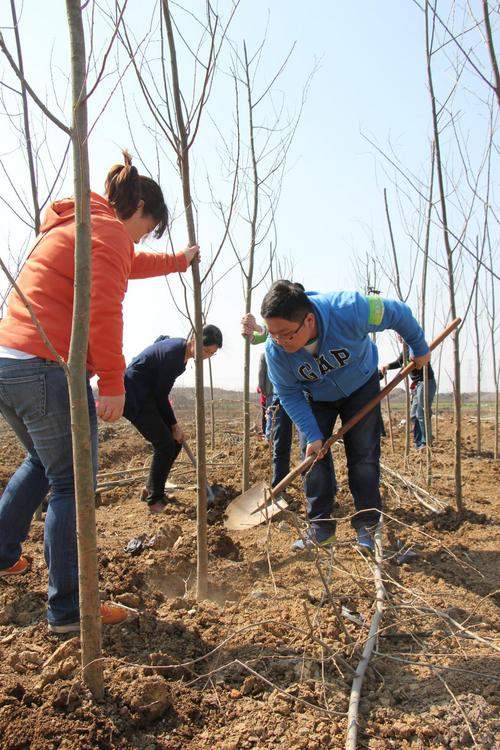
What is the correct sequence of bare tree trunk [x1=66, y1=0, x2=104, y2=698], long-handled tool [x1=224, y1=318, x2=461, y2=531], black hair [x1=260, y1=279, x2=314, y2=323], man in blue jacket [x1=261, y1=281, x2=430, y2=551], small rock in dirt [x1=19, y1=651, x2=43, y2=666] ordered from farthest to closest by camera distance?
long-handled tool [x1=224, y1=318, x2=461, y2=531] → man in blue jacket [x1=261, y1=281, x2=430, y2=551] → black hair [x1=260, y1=279, x2=314, y2=323] → small rock in dirt [x1=19, y1=651, x2=43, y2=666] → bare tree trunk [x1=66, y1=0, x2=104, y2=698]

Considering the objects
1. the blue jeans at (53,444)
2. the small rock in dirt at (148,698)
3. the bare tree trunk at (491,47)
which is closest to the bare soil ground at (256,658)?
the small rock in dirt at (148,698)

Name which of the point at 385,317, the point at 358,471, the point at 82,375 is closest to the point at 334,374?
the point at 385,317

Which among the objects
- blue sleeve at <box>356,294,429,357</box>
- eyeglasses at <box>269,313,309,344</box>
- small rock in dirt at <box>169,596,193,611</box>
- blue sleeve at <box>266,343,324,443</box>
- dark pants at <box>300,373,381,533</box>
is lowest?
small rock in dirt at <box>169,596,193,611</box>

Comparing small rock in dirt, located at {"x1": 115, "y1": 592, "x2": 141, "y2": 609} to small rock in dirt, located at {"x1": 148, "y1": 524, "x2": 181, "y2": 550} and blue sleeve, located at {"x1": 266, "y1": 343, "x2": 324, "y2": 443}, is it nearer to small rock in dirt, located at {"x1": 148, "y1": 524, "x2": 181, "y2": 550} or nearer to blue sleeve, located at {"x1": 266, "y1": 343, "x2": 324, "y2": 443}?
small rock in dirt, located at {"x1": 148, "y1": 524, "x2": 181, "y2": 550}

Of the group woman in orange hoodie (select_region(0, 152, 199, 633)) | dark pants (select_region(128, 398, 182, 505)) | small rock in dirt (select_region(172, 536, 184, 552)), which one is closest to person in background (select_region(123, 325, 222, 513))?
dark pants (select_region(128, 398, 182, 505))

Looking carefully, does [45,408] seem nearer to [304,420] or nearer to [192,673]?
[192,673]

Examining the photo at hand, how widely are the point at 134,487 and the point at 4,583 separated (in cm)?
248

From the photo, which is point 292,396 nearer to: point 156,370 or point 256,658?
point 156,370

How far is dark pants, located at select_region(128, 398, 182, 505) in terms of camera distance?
376 centimetres

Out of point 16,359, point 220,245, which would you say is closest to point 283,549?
point 220,245

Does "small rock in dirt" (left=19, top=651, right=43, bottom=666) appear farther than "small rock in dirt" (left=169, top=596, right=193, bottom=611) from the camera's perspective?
No

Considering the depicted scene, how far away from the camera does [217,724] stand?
5.49ft

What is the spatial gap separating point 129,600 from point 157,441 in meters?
1.59

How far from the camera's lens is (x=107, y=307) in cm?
179
